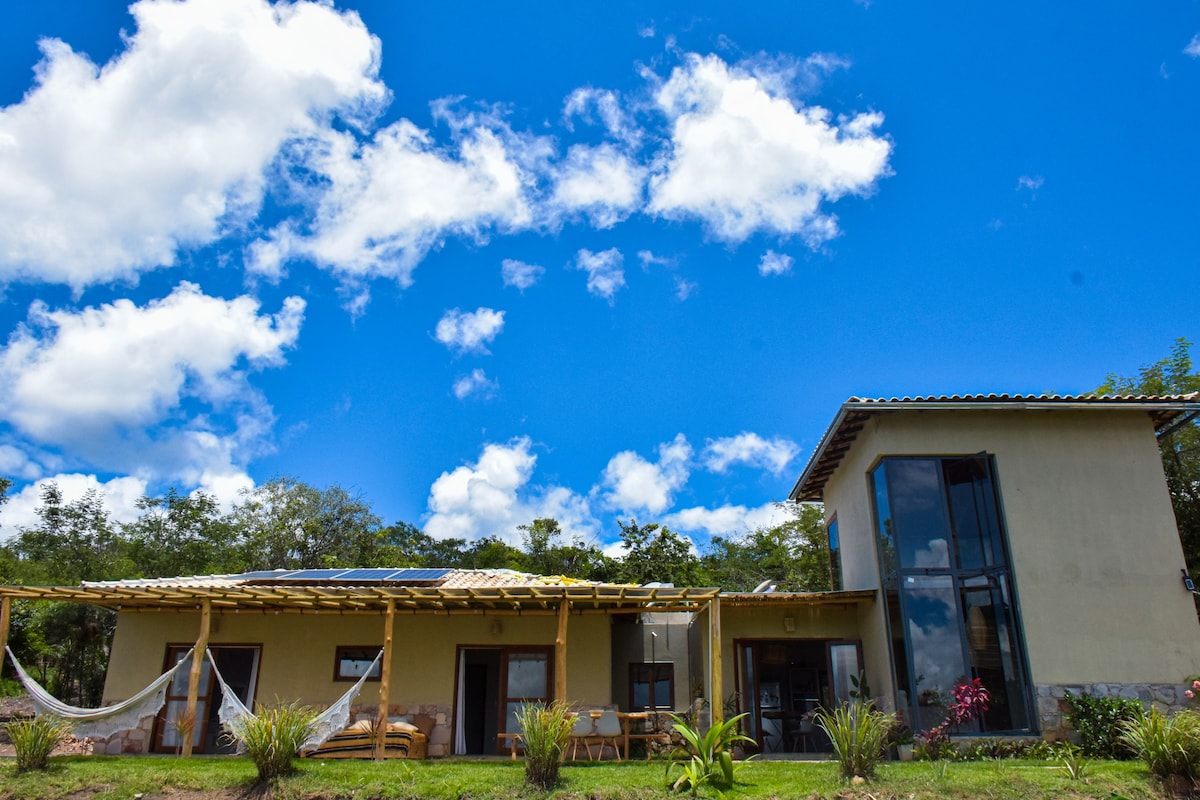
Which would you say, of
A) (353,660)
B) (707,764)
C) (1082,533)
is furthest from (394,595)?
(1082,533)

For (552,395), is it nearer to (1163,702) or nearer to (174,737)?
(174,737)

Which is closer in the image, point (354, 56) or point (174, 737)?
point (354, 56)

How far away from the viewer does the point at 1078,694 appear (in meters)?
12.0

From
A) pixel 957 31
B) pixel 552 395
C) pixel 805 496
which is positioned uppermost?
pixel 957 31

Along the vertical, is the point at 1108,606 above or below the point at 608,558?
below

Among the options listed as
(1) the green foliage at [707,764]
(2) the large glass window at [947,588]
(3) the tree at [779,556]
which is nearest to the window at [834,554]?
(2) the large glass window at [947,588]

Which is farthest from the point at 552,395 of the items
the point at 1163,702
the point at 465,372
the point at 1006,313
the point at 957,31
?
the point at 1163,702

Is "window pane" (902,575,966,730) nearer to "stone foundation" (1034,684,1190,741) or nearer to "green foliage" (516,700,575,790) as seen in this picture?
"stone foundation" (1034,684,1190,741)

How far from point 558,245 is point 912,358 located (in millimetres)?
7627

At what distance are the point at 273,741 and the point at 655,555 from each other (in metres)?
21.3

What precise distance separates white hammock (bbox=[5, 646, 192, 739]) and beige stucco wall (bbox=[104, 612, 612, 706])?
2433 millimetres

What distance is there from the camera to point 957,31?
1266 centimetres

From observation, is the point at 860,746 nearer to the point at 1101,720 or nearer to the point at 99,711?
the point at 1101,720

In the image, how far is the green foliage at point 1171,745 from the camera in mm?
9133
